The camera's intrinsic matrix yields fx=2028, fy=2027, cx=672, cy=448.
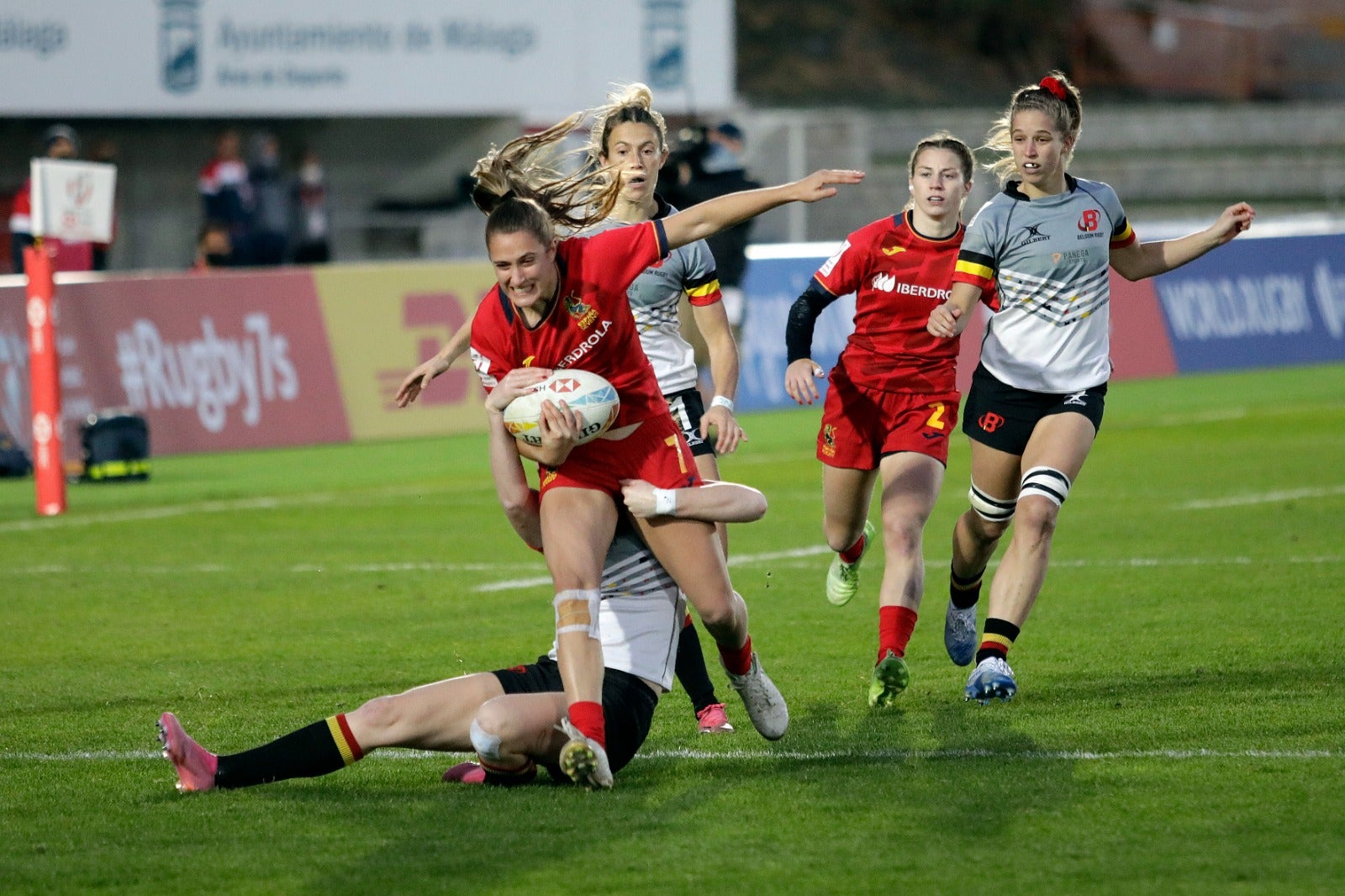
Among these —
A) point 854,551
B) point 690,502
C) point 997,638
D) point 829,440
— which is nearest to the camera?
point 690,502

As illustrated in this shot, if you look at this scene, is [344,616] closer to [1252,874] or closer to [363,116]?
[1252,874]

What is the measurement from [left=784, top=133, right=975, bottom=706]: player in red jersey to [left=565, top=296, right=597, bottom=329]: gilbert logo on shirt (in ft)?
5.87

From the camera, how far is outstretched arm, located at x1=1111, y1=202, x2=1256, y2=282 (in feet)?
25.8

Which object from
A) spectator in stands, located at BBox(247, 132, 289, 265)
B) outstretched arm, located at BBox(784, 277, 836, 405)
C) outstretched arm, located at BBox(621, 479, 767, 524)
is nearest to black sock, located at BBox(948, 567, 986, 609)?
outstretched arm, located at BBox(784, 277, 836, 405)

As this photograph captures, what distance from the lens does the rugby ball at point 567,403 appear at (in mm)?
6043

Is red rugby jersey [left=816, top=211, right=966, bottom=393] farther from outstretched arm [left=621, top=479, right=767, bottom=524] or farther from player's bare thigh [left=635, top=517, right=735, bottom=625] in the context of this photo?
player's bare thigh [left=635, top=517, right=735, bottom=625]

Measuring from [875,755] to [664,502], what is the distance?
1081 mm

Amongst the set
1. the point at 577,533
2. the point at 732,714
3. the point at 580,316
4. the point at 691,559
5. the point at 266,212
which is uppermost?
the point at 580,316

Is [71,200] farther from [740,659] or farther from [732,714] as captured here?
[740,659]

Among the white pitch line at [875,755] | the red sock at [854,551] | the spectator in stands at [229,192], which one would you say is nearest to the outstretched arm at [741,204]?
the white pitch line at [875,755]

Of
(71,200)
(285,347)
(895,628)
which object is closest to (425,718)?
(895,628)

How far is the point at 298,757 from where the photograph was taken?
5.99m

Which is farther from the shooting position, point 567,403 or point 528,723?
point 567,403

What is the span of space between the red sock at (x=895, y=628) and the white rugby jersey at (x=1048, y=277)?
1.00 meters
